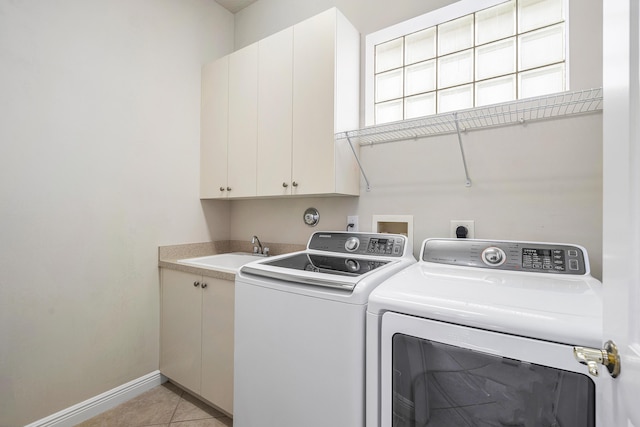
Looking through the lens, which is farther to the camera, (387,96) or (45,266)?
(387,96)

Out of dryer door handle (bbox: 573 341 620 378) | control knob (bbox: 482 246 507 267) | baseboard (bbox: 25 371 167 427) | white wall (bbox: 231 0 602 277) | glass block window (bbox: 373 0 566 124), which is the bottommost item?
baseboard (bbox: 25 371 167 427)

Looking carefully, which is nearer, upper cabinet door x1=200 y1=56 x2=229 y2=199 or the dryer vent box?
the dryer vent box

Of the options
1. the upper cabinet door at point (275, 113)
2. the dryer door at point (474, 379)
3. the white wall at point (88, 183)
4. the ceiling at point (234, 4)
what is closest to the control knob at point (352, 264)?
the dryer door at point (474, 379)

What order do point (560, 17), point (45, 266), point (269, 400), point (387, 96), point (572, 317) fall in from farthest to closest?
point (387, 96), point (45, 266), point (560, 17), point (269, 400), point (572, 317)

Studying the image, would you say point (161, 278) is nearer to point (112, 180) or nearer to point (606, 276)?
point (112, 180)

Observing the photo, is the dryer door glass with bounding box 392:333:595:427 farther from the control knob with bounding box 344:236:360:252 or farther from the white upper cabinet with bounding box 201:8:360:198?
the white upper cabinet with bounding box 201:8:360:198

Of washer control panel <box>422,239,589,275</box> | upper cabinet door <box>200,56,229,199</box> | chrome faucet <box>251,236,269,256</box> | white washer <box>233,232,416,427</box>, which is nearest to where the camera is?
white washer <box>233,232,416,427</box>

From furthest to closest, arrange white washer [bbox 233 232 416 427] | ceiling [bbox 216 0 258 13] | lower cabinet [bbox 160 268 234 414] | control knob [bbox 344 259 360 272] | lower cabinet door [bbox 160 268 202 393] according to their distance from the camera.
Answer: ceiling [bbox 216 0 258 13] → lower cabinet door [bbox 160 268 202 393] → lower cabinet [bbox 160 268 234 414] → control knob [bbox 344 259 360 272] → white washer [bbox 233 232 416 427]

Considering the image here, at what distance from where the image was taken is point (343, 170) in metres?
1.79

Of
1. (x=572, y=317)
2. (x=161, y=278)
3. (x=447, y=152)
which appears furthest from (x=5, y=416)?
(x=447, y=152)

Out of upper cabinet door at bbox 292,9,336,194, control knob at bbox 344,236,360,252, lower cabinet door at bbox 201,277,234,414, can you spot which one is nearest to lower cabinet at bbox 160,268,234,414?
lower cabinet door at bbox 201,277,234,414

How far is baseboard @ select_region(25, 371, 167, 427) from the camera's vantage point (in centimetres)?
164

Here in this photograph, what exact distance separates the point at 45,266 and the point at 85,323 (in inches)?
16.4

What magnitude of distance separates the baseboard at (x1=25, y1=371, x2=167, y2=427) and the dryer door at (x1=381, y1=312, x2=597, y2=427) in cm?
185
